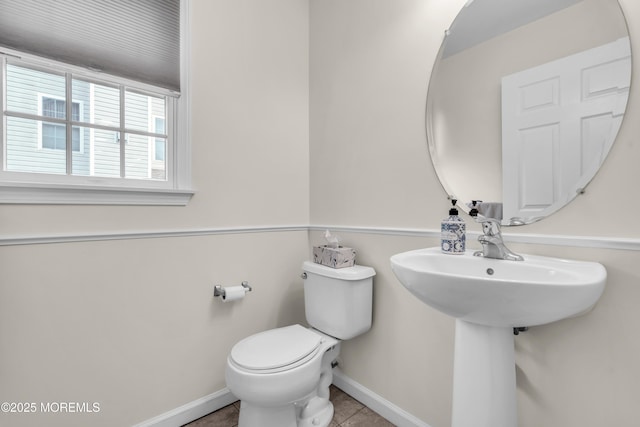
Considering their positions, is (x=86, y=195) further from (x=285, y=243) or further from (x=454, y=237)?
(x=454, y=237)

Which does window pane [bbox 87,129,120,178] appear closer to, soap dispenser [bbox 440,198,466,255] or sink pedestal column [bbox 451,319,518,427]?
soap dispenser [bbox 440,198,466,255]

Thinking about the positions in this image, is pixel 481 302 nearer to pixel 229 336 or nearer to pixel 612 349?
pixel 612 349

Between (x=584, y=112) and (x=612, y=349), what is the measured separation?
74cm

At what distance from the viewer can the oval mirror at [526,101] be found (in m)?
0.95

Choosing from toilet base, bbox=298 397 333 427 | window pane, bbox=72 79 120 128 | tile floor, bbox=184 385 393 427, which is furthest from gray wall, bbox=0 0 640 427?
window pane, bbox=72 79 120 128

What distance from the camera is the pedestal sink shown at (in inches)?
29.8

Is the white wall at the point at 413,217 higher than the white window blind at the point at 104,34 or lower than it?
lower

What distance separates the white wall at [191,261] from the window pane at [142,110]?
0.63 ft

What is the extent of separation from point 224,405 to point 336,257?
1003 millimetres

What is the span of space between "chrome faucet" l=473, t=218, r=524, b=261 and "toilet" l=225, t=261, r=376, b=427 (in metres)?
0.61

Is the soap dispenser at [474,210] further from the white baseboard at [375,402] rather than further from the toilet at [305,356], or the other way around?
the white baseboard at [375,402]

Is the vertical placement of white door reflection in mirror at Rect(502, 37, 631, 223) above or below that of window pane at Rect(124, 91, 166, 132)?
below

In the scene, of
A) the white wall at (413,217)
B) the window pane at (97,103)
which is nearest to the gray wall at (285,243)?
the white wall at (413,217)

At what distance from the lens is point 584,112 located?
0.98m
